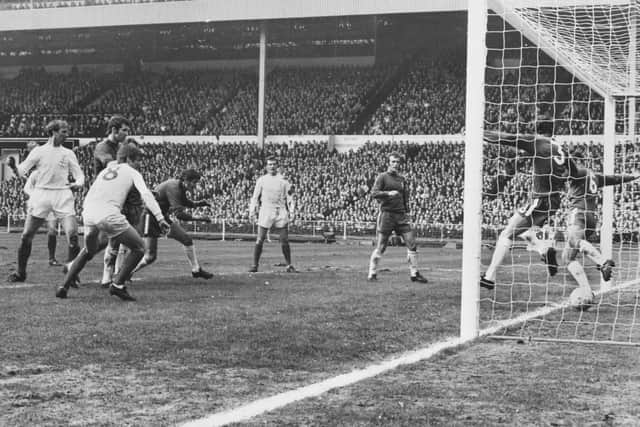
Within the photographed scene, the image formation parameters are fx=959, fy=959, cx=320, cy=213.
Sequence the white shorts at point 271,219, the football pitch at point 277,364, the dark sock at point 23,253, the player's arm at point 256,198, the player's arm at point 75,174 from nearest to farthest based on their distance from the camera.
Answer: the football pitch at point 277,364 → the player's arm at point 75,174 → the dark sock at point 23,253 → the player's arm at point 256,198 → the white shorts at point 271,219

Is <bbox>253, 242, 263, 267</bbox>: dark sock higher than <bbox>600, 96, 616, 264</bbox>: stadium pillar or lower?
lower

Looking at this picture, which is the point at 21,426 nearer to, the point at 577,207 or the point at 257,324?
the point at 257,324

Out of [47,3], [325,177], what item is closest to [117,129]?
[325,177]

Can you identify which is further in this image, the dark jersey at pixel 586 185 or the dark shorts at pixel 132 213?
the dark shorts at pixel 132 213

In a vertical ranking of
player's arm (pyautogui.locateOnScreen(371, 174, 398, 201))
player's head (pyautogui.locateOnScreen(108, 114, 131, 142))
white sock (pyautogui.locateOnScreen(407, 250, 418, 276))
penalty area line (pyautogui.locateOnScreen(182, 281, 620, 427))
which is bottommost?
penalty area line (pyautogui.locateOnScreen(182, 281, 620, 427))

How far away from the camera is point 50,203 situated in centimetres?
1230

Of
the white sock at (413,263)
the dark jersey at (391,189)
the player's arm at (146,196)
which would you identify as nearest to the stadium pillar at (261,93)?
the dark jersey at (391,189)

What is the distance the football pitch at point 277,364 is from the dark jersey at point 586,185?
1.79 metres

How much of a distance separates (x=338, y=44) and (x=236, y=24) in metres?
6.32

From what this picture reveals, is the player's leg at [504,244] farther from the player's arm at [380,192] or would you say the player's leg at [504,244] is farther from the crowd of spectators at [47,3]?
the crowd of spectators at [47,3]

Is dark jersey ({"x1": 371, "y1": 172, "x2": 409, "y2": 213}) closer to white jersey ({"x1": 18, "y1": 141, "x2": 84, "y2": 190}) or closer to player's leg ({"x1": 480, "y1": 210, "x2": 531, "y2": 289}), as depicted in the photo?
player's leg ({"x1": 480, "y1": 210, "x2": 531, "y2": 289})

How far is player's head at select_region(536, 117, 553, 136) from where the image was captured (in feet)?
33.5

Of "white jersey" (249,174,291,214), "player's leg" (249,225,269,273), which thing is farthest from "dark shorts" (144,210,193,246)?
"white jersey" (249,174,291,214)

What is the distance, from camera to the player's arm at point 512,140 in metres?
8.86
